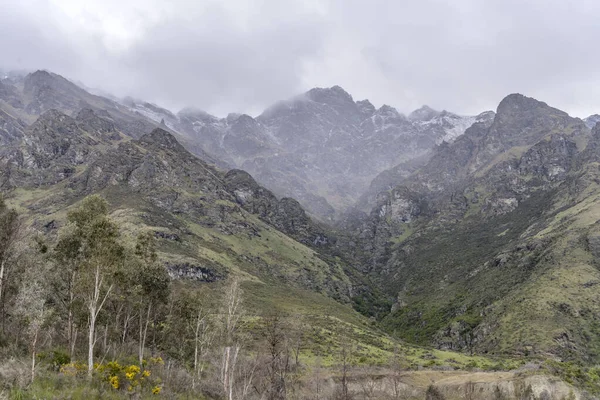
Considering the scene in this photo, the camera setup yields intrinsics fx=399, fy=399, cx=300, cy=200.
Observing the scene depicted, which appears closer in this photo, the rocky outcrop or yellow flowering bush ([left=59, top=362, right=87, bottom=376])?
yellow flowering bush ([left=59, top=362, right=87, bottom=376])

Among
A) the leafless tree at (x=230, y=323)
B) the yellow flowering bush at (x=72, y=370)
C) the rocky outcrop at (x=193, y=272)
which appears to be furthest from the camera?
the rocky outcrop at (x=193, y=272)

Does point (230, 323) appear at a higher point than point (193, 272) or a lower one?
higher

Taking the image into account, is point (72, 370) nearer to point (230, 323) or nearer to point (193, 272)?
point (230, 323)

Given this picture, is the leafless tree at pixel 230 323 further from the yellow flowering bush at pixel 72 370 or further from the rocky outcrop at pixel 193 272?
the rocky outcrop at pixel 193 272

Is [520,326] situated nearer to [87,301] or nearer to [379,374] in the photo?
[379,374]

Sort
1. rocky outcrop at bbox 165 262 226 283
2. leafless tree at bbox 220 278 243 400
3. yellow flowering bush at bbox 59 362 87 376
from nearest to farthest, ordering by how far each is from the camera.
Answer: yellow flowering bush at bbox 59 362 87 376 → leafless tree at bbox 220 278 243 400 → rocky outcrop at bbox 165 262 226 283

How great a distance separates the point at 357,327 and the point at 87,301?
146 m

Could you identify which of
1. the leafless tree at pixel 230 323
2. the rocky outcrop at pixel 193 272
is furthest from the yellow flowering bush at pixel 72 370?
the rocky outcrop at pixel 193 272

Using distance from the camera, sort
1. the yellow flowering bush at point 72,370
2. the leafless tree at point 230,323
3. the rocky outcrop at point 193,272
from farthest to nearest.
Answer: the rocky outcrop at point 193,272 → the leafless tree at point 230,323 → the yellow flowering bush at point 72,370

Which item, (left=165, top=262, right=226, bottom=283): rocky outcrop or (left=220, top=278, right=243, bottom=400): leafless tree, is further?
(left=165, top=262, right=226, bottom=283): rocky outcrop

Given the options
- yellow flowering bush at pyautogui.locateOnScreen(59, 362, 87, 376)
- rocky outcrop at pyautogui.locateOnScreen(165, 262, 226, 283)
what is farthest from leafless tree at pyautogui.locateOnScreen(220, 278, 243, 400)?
rocky outcrop at pyautogui.locateOnScreen(165, 262, 226, 283)

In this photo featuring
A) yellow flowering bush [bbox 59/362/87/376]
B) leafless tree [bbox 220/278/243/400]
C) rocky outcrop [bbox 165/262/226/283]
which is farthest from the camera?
rocky outcrop [bbox 165/262/226/283]

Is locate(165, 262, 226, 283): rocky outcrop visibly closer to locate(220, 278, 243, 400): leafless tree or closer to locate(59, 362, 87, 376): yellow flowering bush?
locate(220, 278, 243, 400): leafless tree

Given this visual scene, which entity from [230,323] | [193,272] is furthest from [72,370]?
[193,272]
